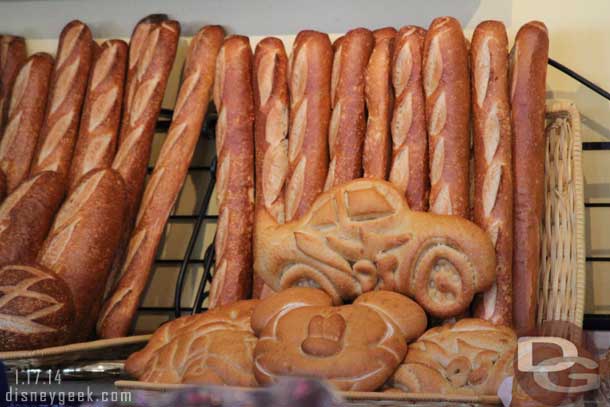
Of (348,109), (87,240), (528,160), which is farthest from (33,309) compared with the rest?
(528,160)

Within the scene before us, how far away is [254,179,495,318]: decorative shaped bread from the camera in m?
1.25

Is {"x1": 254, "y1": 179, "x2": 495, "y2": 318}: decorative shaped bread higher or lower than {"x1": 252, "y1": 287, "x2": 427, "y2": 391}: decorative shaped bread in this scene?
higher

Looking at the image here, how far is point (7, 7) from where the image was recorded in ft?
6.68

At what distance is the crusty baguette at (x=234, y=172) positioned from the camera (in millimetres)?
1527

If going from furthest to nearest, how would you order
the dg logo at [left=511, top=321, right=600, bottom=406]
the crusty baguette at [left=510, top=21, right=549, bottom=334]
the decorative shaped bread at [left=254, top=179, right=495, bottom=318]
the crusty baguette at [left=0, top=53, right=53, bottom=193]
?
the crusty baguette at [left=0, top=53, right=53, bottom=193] → the crusty baguette at [left=510, top=21, right=549, bottom=334] → the decorative shaped bread at [left=254, top=179, right=495, bottom=318] → the dg logo at [left=511, top=321, right=600, bottom=406]

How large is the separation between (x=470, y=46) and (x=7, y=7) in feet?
4.12

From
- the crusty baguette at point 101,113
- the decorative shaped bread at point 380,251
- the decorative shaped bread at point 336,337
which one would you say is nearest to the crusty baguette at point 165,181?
the crusty baguette at point 101,113

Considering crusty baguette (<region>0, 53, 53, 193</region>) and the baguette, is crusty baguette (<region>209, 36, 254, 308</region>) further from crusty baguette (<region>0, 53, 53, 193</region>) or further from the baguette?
crusty baguette (<region>0, 53, 53, 193</region>)

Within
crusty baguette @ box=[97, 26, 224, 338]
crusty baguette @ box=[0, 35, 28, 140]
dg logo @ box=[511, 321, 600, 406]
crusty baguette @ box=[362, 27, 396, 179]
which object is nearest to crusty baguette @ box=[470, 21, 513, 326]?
crusty baguette @ box=[362, 27, 396, 179]

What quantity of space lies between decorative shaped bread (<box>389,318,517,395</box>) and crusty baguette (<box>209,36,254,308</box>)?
50cm

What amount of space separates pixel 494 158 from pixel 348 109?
0.31 m

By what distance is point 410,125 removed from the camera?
1.47 meters

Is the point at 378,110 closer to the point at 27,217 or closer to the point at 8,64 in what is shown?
the point at 27,217

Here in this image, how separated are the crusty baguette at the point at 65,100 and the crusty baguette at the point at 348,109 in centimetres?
60
